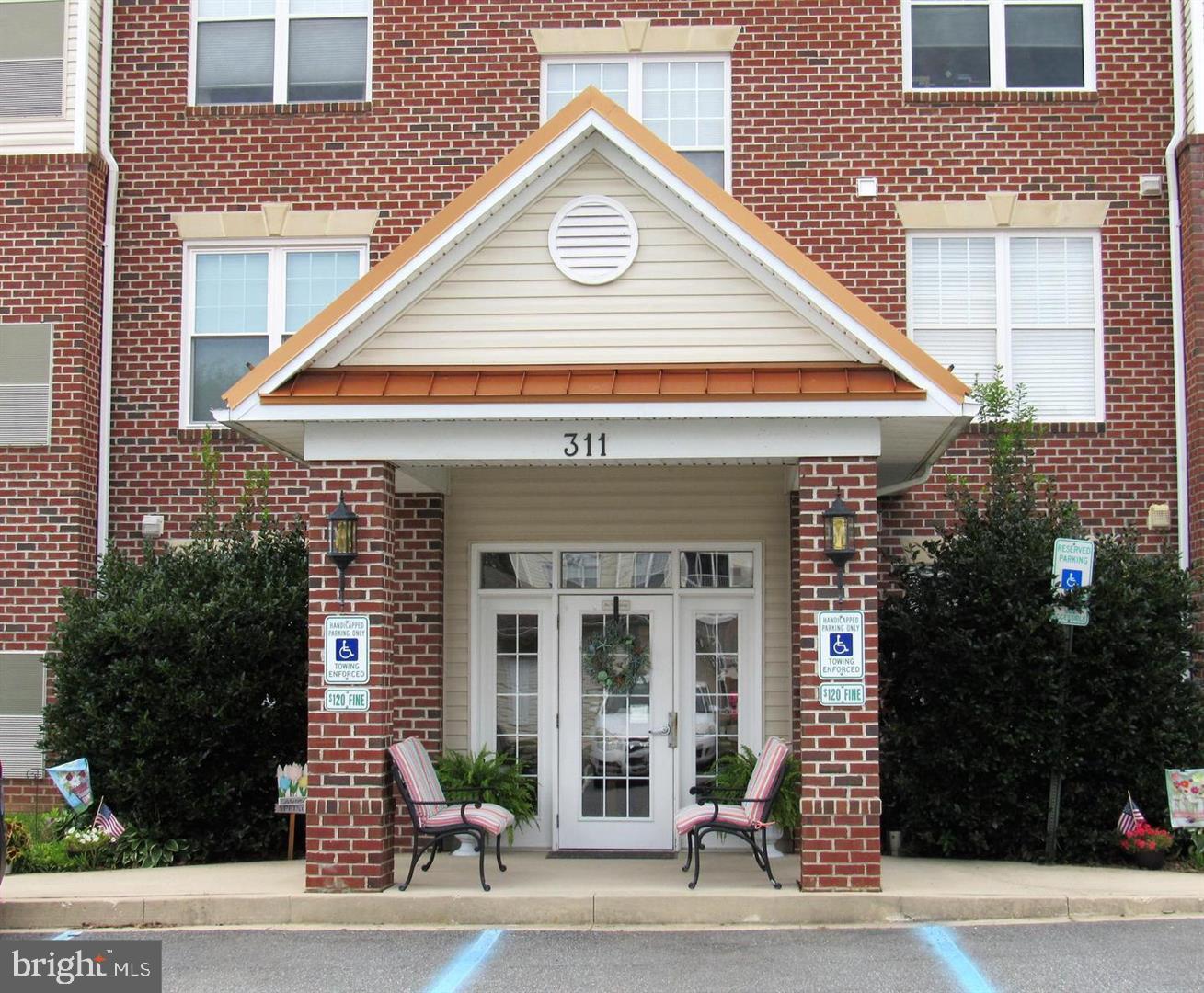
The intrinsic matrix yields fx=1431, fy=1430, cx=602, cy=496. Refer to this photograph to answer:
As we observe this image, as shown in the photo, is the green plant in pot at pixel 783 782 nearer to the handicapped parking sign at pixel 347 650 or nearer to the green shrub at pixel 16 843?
the handicapped parking sign at pixel 347 650

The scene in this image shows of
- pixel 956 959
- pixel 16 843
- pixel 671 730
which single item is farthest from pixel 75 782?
pixel 956 959

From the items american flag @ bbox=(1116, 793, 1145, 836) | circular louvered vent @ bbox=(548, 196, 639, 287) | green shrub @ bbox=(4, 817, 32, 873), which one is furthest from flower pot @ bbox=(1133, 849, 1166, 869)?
green shrub @ bbox=(4, 817, 32, 873)

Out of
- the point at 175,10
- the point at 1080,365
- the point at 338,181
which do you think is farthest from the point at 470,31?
the point at 1080,365

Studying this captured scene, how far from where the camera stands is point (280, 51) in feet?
45.7

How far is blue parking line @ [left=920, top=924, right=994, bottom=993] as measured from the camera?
25.7 feet

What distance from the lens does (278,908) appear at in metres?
9.64

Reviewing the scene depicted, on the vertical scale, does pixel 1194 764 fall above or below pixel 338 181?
below

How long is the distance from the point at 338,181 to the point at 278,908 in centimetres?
704

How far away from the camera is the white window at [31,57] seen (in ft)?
44.8

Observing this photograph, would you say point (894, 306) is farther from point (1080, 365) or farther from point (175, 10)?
point (175, 10)

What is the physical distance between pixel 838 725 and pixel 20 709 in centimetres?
768

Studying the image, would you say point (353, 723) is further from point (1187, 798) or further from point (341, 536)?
point (1187, 798)

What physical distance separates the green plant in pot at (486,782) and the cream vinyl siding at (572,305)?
3672 mm

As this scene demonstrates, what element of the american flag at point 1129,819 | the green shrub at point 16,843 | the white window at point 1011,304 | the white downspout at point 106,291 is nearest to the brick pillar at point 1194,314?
the white window at point 1011,304
